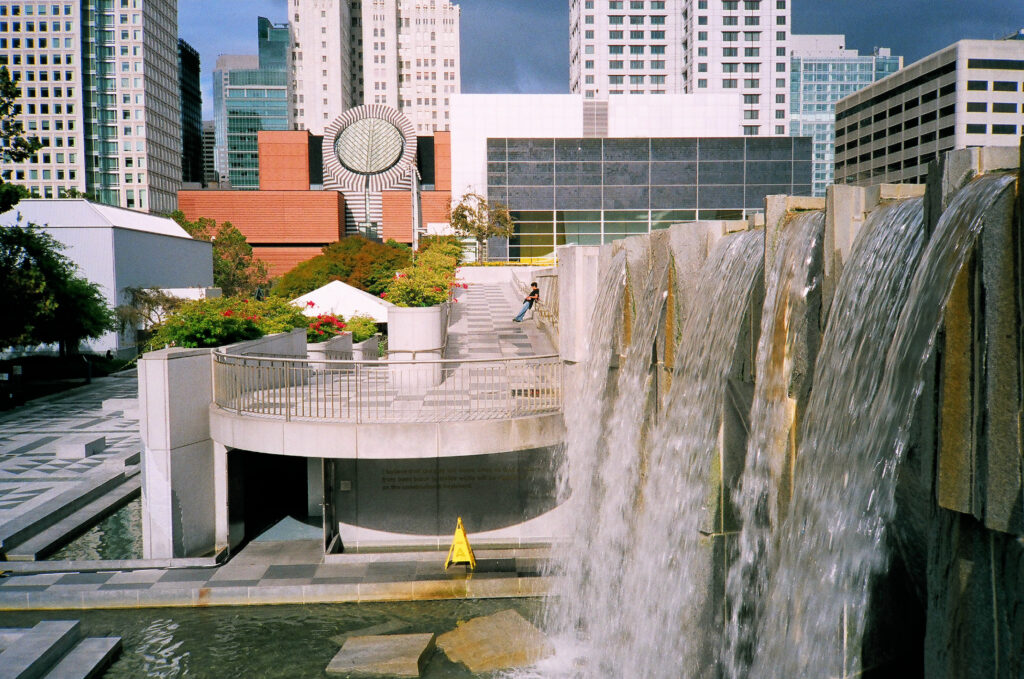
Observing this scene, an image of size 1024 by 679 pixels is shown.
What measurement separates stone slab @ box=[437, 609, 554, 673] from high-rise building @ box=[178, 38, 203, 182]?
6447 inches

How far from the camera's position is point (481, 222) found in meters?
52.0

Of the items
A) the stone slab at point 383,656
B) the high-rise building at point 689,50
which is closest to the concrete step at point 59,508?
the stone slab at point 383,656

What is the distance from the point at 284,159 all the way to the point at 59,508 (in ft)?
304

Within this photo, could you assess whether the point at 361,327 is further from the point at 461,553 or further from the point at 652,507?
the point at 652,507

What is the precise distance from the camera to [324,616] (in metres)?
10.8

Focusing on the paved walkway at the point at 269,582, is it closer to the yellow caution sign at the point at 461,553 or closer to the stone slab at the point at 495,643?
the yellow caution sign at the point at 461,553

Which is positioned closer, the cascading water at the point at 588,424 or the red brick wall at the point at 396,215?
the cascading water at the point at 588,424

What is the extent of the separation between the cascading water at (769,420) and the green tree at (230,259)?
76.5 metres

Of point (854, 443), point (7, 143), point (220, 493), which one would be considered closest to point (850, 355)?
point (854, 443)

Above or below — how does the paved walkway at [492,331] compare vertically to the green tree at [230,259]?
below

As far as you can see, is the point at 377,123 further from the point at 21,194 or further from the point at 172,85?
the point at 21,194

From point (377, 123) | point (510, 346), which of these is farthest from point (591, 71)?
point (510, 346)

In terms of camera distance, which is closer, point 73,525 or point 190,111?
point 73,525

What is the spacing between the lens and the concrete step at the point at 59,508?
43.9ft
